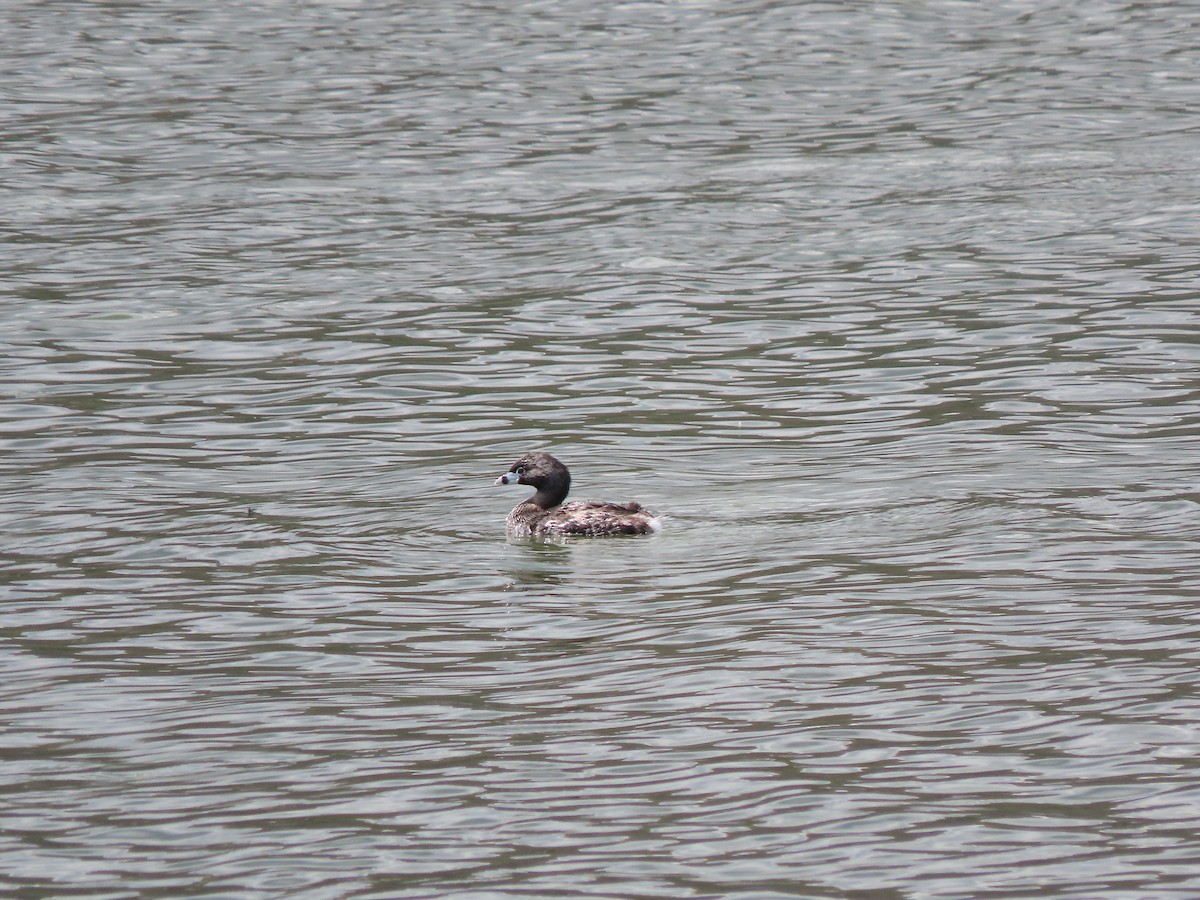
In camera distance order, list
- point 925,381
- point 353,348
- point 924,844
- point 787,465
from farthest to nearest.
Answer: point 353,348 → point 925,381 → point 787,465 → point 924,844

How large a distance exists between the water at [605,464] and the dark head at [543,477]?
48cm

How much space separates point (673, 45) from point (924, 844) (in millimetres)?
28008

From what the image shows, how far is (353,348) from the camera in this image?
834 inches

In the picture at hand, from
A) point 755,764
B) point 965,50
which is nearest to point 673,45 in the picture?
point 965,50

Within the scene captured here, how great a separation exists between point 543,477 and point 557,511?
0.32m

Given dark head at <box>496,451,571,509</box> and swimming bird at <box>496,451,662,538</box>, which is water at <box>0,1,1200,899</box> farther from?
dark head at <box>496,451,571,509</box>

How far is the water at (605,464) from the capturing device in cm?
1005

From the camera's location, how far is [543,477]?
15875 mm

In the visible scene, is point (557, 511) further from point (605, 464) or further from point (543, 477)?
point (605, 464)

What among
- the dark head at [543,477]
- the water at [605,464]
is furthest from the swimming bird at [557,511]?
the water at [605,464]

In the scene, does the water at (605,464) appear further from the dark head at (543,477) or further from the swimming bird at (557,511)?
the dark head at (543,477)

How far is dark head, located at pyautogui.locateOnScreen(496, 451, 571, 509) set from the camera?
1590 centimetres

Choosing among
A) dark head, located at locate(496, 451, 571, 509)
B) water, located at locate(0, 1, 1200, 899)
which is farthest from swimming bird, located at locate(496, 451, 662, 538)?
water, located at locate(0, 1, 1200, 899)

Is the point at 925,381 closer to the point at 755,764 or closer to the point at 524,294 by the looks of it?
the point at 524,294
